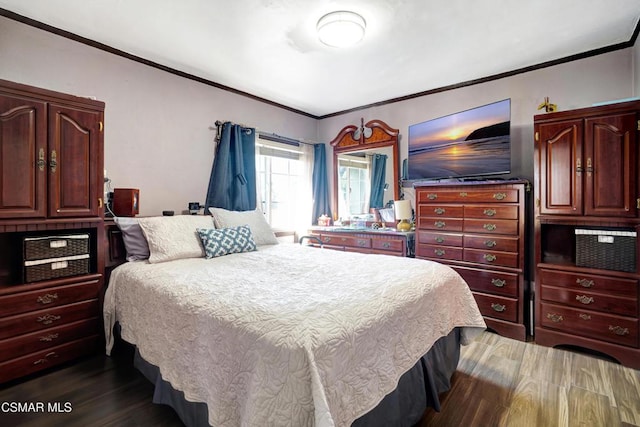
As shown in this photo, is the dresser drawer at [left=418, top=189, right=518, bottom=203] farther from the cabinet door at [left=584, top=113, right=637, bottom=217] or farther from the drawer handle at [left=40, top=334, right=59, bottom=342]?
the drawer handle at [left=40, top=334, right=59, bottom=342]

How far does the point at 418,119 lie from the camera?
384 centimetres

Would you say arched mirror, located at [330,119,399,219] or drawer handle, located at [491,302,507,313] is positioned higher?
arched mirror, located at [330,119,399,219]

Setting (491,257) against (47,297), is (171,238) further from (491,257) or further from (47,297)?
(491,257)

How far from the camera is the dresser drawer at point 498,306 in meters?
2.75

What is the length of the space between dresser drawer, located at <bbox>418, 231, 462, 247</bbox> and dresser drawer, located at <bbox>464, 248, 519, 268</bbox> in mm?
123

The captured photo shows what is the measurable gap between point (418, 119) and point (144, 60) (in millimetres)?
3040

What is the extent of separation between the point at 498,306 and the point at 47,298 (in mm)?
3573

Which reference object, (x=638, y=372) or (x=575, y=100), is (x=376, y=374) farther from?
(x=575, y=100)

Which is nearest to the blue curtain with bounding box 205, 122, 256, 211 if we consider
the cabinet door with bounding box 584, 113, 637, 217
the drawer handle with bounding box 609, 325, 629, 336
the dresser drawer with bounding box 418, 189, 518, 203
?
the dresser drawer with bounding box 418, 189, 518, 203

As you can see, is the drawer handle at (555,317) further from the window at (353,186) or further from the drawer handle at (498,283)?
the window at (353,186)

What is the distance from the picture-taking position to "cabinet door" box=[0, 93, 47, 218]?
1.96 meters

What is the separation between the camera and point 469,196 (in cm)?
297

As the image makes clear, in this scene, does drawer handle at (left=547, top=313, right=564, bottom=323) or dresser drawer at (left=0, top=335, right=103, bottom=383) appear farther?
drawer handle at (left=547, top=313, right=564, bottom=323)

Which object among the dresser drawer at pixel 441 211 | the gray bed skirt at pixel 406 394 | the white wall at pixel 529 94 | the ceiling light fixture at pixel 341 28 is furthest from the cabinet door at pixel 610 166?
the ceiling light fixture at pixel 341 28
